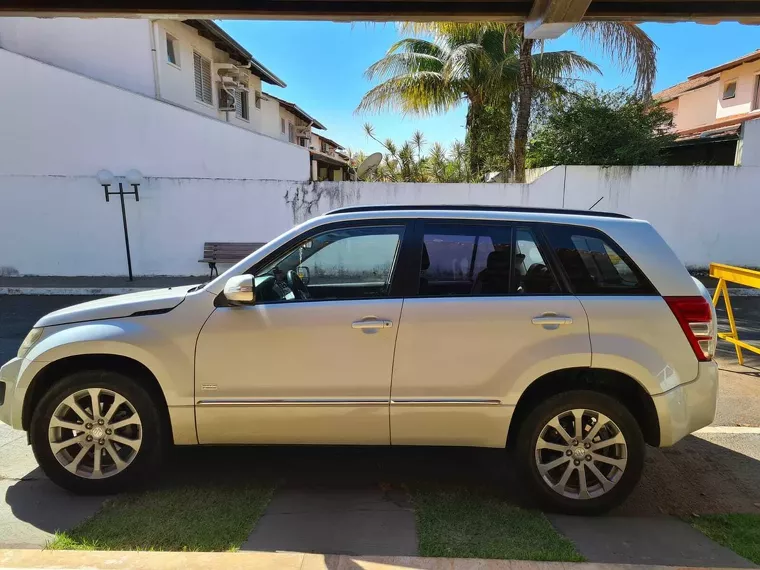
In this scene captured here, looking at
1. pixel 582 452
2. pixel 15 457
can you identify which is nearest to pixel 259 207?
pixel 15 457

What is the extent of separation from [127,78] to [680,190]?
1385 cm

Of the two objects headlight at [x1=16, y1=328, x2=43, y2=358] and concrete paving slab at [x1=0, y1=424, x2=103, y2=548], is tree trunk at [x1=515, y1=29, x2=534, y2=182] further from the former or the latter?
concrete paving slab at [x1=0, y1=424, x2=103, y2=548]

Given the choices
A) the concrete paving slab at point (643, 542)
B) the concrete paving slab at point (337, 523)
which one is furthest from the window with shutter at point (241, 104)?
the concrete paving slab at point (643, 542)

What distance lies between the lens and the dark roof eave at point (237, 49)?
48.9 feet


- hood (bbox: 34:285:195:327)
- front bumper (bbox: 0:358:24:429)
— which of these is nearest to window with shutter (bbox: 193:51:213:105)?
hood (bbox: 34:285:195:327)

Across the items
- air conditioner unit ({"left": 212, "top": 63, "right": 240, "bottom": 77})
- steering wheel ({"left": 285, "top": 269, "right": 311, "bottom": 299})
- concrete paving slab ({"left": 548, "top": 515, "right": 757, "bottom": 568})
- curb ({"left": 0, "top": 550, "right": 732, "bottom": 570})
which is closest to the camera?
curb ({"left": 0, "top": 550, "right": 732, "bottom": 570})

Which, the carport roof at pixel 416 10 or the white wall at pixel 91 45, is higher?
the white wall at pixel 91 45

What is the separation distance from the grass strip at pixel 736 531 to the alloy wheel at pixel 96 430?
11.3 ft

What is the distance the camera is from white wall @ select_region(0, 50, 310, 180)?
11766 mm

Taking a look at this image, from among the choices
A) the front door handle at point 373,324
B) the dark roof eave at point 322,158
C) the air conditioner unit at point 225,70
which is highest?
the air conditioner unit at point 225,70

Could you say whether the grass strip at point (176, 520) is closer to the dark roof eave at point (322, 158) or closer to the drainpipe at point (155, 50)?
the drainpipe at point (155, 50)

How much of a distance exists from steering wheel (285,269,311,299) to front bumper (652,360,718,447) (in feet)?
7.60

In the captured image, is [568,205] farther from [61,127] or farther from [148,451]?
[61,127]

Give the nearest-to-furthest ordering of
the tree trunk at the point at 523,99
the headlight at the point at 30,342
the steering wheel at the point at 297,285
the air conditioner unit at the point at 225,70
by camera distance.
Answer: the headlight at the point at 30,342 < the steering wheel at the point at 297,285 < the tree trunk at the point at 523,99 < the air conditioner unit at the point at 225,70
